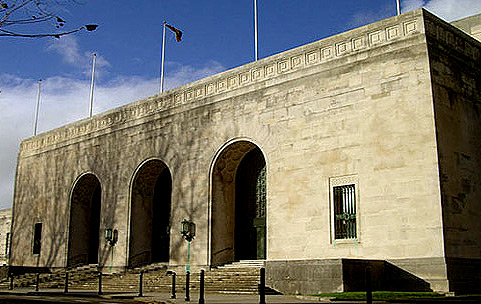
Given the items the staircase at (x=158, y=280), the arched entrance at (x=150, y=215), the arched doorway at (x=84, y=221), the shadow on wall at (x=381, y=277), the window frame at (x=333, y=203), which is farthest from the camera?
the arched doorway at (x=84, y=221)

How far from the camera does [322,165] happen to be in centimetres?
2062

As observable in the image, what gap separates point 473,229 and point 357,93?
19.6 feet

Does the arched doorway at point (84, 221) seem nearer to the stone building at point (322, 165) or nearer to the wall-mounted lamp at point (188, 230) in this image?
the stone building at point (322, 165)

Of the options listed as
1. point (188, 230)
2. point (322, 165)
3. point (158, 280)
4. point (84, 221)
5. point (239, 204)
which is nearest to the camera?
point (322, 165)

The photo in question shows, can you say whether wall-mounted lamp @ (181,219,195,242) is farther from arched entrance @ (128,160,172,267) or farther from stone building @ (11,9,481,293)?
arched entrance @ (128,160,172,267)

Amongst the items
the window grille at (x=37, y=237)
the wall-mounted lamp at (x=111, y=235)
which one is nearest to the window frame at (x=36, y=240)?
the window grille at (x=37, y=237)

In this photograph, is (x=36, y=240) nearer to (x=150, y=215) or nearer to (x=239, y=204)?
(x=150, y=215)

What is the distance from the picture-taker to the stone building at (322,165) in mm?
18094

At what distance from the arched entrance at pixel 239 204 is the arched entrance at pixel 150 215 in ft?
14.9

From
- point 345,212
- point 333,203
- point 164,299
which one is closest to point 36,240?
point 164,299

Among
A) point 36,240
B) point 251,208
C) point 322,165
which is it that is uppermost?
point 322,165

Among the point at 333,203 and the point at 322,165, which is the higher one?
the point at 322,165

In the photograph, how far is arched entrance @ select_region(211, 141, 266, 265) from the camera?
971 inches

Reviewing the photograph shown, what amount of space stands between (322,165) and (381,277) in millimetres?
4644
